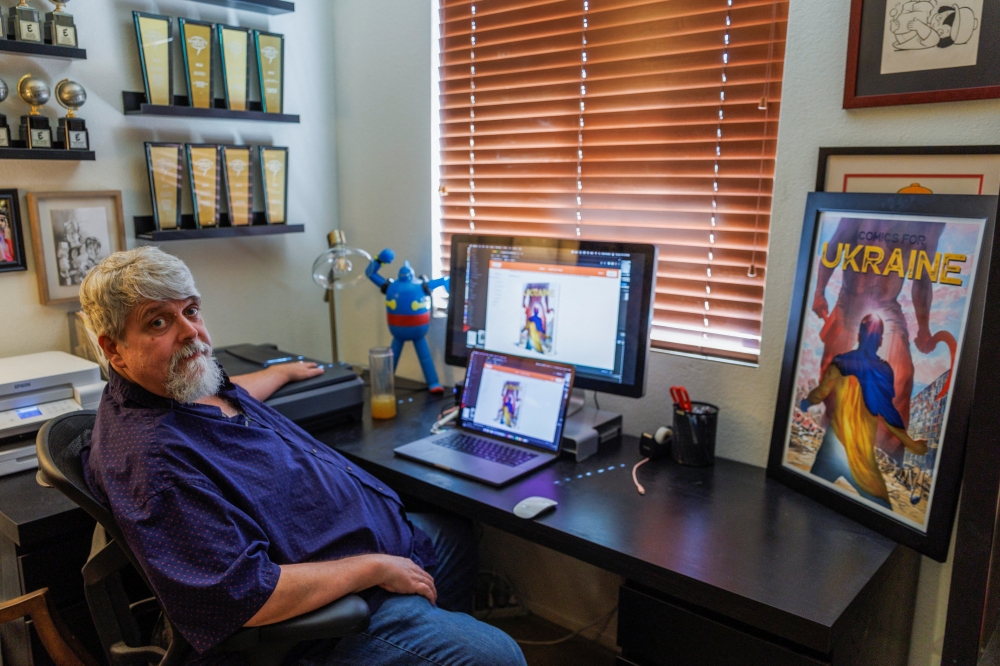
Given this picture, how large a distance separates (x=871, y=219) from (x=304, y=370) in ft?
4.69

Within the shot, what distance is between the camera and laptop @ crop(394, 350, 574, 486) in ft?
5.84

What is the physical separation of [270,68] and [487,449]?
4.63ft

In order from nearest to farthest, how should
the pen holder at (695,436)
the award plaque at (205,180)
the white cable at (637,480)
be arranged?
the white cable at (637,480) → the pen holder at (695,436) → the award plaque at (205,180)

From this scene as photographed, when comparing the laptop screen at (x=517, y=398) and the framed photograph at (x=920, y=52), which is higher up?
the framed photograph at (x=920, y=52)

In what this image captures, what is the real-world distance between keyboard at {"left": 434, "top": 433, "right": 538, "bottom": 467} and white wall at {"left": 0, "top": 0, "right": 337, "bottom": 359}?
0.97 meters

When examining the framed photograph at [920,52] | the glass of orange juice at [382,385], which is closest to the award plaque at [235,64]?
the glass of orange juice at [382,385]

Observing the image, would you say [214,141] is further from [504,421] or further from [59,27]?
[504,421]

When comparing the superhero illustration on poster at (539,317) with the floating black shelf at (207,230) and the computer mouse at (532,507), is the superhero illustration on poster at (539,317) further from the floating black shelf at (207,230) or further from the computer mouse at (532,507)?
the floating black shelf at (207,230)

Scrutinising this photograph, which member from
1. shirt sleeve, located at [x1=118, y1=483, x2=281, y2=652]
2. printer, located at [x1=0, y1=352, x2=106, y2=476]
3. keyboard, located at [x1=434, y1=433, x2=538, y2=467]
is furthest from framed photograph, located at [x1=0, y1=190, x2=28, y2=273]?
keyboard, located at [x1=434, y1=433, x2=538, y2=467]

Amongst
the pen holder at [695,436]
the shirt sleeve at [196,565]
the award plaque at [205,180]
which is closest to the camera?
the shirt sleeve at [196,565]

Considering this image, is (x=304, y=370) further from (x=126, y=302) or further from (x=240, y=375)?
(x=126, y=302)

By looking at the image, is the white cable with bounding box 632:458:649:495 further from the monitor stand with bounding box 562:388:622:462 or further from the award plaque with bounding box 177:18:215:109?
the award plaque with bounding box 177:18:215:109

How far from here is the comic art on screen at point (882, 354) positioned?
1.36m

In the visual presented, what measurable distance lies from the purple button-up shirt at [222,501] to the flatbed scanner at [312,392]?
203mm
